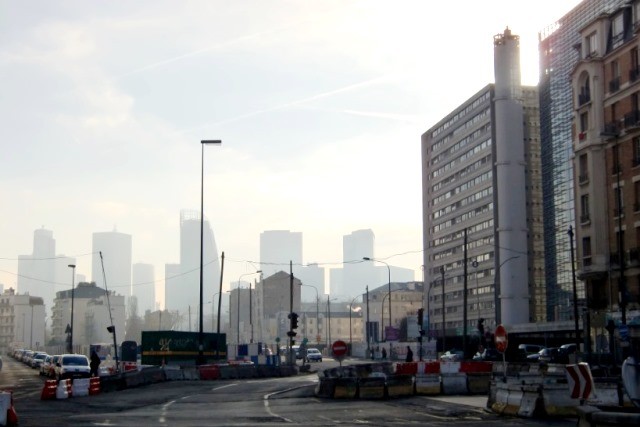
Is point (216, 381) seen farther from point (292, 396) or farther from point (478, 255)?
point (478, 255)

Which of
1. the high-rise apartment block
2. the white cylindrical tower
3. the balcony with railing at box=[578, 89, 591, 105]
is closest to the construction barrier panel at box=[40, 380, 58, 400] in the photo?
the high-rise apartment block

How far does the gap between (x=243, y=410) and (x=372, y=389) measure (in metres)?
6.44

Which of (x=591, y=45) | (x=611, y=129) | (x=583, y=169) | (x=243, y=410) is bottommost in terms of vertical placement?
(x=243, y=410)

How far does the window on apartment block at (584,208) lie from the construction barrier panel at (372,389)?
107 ft

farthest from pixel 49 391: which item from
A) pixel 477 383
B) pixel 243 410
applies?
pixel 477 383

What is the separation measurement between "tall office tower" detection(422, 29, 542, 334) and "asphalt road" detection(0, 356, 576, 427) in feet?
221

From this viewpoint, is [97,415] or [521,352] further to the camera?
[521,352]

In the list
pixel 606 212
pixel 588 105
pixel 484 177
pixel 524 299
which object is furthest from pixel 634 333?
pixel 484 177

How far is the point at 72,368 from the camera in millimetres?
49906

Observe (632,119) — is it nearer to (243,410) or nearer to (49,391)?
(243,410)

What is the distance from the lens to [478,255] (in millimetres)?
128250

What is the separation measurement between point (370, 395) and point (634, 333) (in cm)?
2741

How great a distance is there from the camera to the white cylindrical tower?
11494 cm

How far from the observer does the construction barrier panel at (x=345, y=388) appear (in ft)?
106
